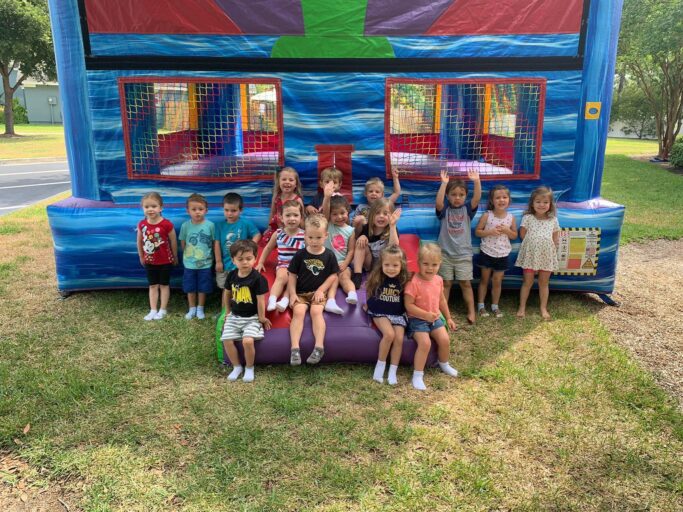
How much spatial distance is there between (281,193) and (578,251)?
2855 millimetres

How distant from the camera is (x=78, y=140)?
510cm

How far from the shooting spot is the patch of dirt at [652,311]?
163 inches

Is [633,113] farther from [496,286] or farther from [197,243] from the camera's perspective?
[197,243]

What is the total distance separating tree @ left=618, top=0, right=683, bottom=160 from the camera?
46.0 feet

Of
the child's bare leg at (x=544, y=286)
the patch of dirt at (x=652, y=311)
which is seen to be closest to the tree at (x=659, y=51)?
the patch of dirt at (x=652, y=311)

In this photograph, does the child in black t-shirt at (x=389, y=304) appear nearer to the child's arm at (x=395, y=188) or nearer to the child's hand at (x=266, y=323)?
the child's hand at (x=266, y=323)

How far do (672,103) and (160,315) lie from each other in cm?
1907

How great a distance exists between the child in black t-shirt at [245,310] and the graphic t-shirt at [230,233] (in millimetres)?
1010

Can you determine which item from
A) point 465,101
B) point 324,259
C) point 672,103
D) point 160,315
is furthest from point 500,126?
point 672,103

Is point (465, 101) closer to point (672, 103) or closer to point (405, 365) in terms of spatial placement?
point (405, 365)

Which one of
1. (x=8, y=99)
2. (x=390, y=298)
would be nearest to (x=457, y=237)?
(x=390, y=298)

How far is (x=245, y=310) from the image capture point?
3938 millimetres

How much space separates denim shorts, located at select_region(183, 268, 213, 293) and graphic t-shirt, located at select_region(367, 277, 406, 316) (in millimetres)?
1776

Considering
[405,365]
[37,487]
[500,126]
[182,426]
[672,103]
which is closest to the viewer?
[37,487]
